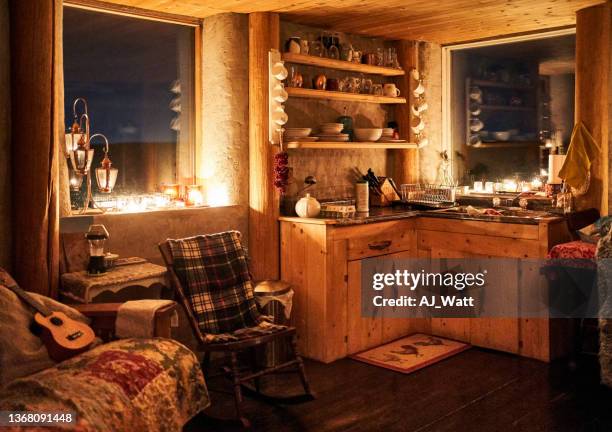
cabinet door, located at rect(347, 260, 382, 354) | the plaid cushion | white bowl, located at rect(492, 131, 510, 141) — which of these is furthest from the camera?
white bowl, located at rect(492, 131, 510, 141)

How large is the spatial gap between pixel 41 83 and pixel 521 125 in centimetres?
403

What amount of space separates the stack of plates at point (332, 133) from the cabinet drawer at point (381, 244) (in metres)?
0.85

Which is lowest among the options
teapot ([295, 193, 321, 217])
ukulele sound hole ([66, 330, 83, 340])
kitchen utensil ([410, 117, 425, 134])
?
ukulele sound hole ([66, 330, 83, 340])

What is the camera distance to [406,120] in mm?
5922

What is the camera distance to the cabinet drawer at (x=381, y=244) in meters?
4.68

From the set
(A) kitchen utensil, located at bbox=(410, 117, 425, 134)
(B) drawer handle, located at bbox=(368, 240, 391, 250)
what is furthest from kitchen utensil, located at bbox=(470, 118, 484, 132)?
(B) drawer handle, located at bbox=(368, 240, 391, 250)

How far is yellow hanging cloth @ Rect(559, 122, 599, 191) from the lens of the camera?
484 centimetres

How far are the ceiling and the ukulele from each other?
2.21m

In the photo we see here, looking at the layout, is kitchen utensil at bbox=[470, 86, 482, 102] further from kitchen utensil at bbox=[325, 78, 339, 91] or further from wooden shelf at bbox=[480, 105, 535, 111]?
kitchen utensil at bbox=[325, 78, 339, 91]

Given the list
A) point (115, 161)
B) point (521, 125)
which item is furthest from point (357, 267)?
point (521, 125)

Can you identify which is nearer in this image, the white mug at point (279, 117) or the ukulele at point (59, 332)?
the ukulele at point (59, 332)

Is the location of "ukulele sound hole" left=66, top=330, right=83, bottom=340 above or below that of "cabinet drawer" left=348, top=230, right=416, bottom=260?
below

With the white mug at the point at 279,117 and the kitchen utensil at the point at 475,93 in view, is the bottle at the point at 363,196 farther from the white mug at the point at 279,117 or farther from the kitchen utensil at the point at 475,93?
the kitchen utensil at the point at 475,93

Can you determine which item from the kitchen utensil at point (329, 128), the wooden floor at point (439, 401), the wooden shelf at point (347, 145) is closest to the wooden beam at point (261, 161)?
the wooden shelf at point (347, 145)
